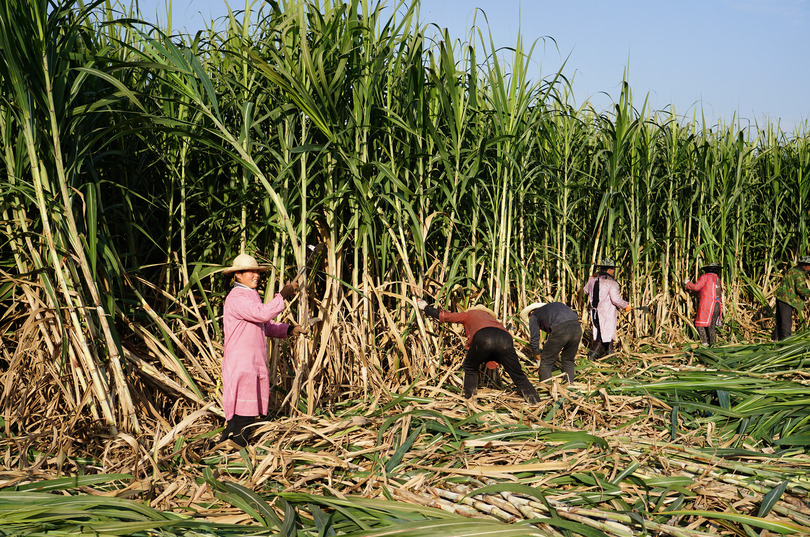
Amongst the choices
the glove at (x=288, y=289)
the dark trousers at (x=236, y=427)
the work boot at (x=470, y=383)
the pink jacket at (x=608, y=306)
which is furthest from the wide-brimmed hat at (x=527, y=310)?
the dark trousers at (x=236, y=427)

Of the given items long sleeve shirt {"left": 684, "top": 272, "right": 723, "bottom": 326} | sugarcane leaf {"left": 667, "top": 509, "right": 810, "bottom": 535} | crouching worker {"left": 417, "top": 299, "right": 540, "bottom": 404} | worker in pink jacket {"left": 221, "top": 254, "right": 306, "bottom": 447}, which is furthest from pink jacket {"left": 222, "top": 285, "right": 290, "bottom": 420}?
long sleeve shirt {"left": 684, "top": 272, "right": 723, "bottom": 326}

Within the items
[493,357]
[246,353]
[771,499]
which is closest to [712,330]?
[493,357]

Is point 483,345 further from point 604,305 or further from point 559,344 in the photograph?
point 604,305

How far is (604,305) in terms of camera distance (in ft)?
19.0

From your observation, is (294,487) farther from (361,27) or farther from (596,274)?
(596,274)

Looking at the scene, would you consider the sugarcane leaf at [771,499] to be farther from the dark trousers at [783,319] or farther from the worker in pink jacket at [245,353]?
the dark trousers at [783,319]

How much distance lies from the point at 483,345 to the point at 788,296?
14.2 feet

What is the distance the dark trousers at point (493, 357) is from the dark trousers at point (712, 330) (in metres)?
3.14

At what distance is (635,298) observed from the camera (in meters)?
6.41

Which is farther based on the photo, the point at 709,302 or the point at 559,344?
the point at 709,302

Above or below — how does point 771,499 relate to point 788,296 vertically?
below

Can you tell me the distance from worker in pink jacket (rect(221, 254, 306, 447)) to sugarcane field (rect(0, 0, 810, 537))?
1 cm

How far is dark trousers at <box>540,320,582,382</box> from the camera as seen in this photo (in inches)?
193

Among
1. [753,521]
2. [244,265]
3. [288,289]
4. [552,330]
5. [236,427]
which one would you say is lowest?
[753,521]
